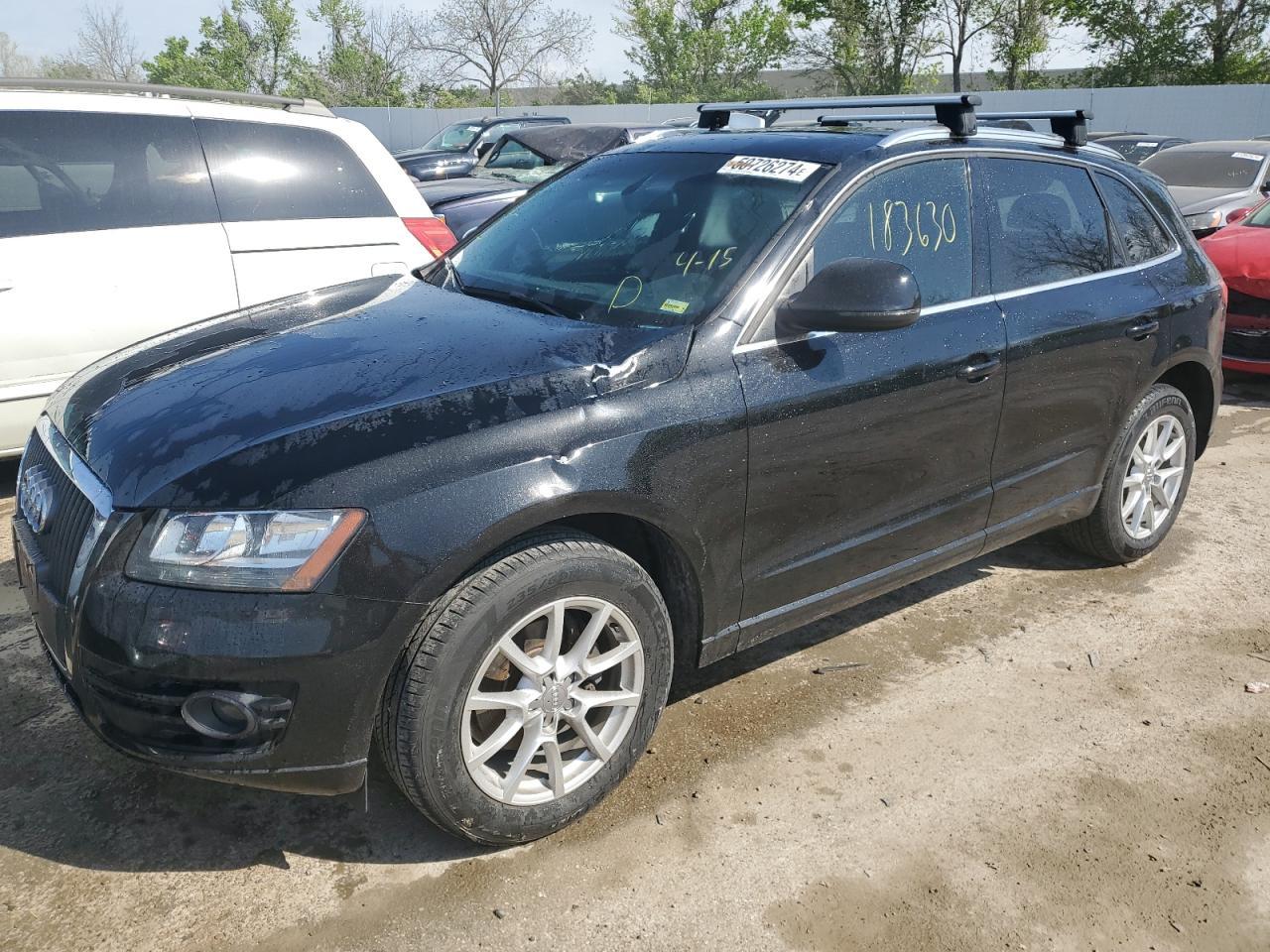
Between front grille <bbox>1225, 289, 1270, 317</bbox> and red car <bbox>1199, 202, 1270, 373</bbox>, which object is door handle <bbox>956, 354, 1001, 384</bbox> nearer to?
red car <bbox>1199, 202, 1270, 373</bbox>

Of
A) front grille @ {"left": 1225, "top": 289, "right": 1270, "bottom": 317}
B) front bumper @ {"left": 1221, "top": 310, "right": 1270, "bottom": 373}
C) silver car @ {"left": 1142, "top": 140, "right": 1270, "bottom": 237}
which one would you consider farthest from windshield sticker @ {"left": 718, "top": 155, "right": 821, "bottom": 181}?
silver car @ {"left": 1142, "top": 140, "right": 1270, "bottom": 237}

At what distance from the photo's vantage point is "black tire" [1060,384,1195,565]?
14.0ft

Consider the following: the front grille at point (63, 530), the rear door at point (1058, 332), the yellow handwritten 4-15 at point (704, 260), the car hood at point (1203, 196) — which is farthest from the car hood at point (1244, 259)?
the front grille at point (63, 530)

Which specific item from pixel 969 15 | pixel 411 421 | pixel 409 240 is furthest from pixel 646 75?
pixel 411 421

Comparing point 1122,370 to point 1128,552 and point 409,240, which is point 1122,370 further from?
point 409,240

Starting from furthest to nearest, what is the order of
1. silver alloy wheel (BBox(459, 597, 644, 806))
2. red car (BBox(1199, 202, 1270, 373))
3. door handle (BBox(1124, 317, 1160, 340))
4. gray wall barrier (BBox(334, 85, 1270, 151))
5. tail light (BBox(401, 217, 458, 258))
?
gray wall barrier (BBox(334, 85, 1270, 151)) < red car (BBox(1199, 202, 1270, 373)) < tail light (BBox(401, 217, 458, 258)) < door handle (BBox(1124, 317, 1160, 340)) < silver alloy wheel (BBox(459, 597, 644, 806))

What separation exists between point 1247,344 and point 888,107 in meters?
4.55

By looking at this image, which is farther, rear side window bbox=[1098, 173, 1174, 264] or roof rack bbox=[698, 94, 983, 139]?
rear side window bbox=[1098, 173, 1174, 264]

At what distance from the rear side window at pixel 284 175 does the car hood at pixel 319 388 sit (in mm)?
2055

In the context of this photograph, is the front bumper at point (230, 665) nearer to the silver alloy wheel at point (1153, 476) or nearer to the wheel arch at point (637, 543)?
the wheel arch at point (637, 543)

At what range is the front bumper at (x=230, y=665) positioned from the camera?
2.29 meters

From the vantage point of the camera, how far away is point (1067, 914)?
2.57 meters

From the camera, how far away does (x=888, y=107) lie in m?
3.96

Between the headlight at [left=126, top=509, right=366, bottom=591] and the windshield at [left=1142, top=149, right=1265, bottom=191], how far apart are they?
1236 cm
